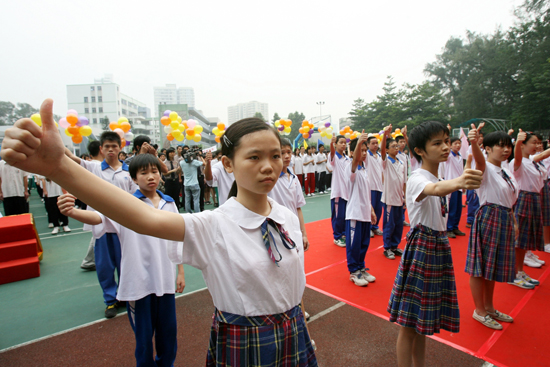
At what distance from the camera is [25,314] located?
3395 mm

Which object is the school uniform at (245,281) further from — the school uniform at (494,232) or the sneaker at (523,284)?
the sneaker at (523,284)

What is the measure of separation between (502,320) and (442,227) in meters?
1.60

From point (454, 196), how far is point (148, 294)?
240 inches

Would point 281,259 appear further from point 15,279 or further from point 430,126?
point 15,279

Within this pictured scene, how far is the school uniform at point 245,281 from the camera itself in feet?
3.63

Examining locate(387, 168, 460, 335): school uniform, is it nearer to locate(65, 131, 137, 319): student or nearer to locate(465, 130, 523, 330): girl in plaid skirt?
locate(465, 130, 523, 330): girl in plaid skirt

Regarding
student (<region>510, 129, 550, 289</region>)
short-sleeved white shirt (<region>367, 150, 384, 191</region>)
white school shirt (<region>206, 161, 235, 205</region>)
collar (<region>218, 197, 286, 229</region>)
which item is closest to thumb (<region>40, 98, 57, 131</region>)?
collar (<region>218, 197, 286, 229</region>)

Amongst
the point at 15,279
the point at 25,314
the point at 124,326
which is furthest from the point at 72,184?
the point at 15,279

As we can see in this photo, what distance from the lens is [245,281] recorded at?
111 cm

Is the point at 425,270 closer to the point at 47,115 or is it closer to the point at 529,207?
the point at 47,115

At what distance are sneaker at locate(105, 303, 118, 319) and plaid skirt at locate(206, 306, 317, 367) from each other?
2.67 m

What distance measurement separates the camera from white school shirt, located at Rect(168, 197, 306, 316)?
110cm

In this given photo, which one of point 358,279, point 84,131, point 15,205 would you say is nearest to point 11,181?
point 15,205

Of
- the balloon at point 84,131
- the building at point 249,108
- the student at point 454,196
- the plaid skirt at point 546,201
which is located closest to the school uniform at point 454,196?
the student at point 454,196
